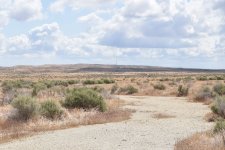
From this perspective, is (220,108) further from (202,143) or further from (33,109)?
(202,143)

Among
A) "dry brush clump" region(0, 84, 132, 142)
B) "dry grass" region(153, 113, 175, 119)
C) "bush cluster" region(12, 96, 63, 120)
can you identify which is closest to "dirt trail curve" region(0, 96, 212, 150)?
"dry brush clump" region(0, 84, 132, 142)

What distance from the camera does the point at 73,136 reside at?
20469 mm

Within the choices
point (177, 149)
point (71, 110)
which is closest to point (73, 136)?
point (177, 149)

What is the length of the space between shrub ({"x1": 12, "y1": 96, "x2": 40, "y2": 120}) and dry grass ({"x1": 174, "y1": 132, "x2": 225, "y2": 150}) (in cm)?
1058

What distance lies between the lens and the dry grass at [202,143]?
1519cm

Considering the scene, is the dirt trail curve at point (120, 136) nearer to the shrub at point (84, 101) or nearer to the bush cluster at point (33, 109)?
the bush cluster at point (33, 109)

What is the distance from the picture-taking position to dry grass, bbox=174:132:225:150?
598 inches

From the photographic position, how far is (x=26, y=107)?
26203mm

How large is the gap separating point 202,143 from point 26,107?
1235cm

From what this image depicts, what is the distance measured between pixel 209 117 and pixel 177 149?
1205 centimetres

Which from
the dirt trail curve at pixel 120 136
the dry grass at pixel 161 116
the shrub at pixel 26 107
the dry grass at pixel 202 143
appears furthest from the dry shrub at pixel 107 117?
the dry grass at pixel 202 143

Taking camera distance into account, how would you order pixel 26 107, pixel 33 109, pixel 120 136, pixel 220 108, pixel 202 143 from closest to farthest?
pixel 202 143 → pixel 120 136 → pixel 26 107 → pixel 33 109 → pixel 220 108

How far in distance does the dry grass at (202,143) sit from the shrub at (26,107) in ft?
34.7

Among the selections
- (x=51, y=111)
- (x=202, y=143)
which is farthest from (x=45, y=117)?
(x=202, y=143)
